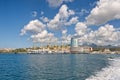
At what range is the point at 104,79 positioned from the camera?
4231cm

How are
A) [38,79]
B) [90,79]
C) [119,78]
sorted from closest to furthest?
[119,78]
[90,79]
[38,79]

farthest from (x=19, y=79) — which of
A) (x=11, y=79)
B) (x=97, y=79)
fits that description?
(x=97, y=79)

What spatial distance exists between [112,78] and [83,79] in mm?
6552

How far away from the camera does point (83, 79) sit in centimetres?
4666

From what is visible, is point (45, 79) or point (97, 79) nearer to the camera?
point (97, 79)

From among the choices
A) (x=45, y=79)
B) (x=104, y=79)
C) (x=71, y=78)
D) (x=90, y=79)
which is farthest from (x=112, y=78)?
(x=45, y=79)

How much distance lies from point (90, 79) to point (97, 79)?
69.5 inches

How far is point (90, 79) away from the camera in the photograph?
44.8 metres

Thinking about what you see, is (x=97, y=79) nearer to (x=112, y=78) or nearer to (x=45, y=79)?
(x=112, y=78)

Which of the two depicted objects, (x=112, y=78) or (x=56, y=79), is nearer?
(x=112, y=78)

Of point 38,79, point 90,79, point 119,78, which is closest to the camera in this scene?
point 119,78

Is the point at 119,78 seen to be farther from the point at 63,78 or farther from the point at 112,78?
the point at 63,78

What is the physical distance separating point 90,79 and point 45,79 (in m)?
9.13

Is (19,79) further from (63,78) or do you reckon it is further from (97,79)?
(97,79)
